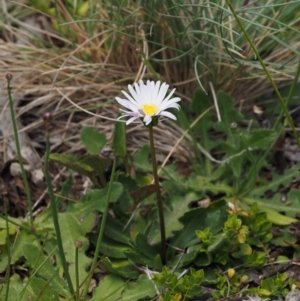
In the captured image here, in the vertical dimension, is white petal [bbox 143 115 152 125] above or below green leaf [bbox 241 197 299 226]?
above

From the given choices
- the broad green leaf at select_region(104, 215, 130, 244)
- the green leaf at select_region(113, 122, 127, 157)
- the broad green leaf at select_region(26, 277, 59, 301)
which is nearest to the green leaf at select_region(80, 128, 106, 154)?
the green leaf at select_region(113, 122, 127, 157)

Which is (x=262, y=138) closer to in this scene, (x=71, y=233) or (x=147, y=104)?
(x=147, y=104)

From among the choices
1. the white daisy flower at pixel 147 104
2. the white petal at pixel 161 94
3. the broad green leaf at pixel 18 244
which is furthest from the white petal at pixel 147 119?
the broad green leaf at pixel 18 244

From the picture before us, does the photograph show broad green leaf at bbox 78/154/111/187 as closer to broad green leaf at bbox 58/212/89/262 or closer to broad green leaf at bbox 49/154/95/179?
broad green leaf at bbox 49/154/95/179

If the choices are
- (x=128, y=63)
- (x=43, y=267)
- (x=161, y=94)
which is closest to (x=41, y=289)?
(x=43, y=267)

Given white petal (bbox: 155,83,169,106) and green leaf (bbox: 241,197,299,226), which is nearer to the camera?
white petal (bbox: 155,83,169,106)

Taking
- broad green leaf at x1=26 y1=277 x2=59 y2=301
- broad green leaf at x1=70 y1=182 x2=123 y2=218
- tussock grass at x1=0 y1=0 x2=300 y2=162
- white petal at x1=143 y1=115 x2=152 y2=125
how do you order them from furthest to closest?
tussock grass at x1=0 y1=0 x2=300 y2=162 → broad green leaf at x1=70 y1=182 x2=123 y2=218 → broad green leaf at x1=26 y1=277 x2=59 y2=301 → white petal at x1=143 y1=115 x2=152 y2=125

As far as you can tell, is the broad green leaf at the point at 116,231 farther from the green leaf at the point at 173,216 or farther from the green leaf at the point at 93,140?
the green leaf at the point at 93,140
